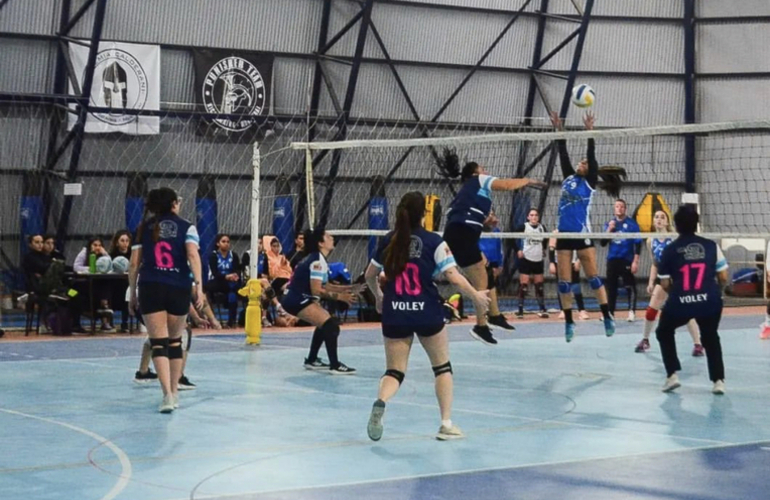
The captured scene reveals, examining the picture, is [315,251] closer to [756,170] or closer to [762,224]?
[762,224]

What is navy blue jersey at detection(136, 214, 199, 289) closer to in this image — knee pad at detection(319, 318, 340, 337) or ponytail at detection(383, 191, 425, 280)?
ponytail at detection(383, 191, 425, 280)

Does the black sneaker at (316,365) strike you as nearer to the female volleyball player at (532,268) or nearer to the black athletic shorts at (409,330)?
the black athletic shorts at (409,330)

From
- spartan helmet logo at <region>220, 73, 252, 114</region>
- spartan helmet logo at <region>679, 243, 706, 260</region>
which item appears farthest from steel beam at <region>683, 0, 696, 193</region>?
spartan helmet logo at <region>679, 243, 706, 260</region>

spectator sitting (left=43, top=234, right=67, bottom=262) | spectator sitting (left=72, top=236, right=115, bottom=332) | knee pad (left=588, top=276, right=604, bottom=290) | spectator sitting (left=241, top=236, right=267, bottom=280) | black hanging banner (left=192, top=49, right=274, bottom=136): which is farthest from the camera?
black hanging banner (left=192, top=49, right=274, bottom=136)

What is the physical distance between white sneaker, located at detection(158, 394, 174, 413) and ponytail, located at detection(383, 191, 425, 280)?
2.67 metres

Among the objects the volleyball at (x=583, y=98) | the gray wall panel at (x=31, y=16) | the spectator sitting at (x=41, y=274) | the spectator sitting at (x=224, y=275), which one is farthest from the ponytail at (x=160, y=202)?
the gray wall panel at (x=31, y=16)

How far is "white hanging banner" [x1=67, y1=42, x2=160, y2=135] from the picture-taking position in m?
24.5

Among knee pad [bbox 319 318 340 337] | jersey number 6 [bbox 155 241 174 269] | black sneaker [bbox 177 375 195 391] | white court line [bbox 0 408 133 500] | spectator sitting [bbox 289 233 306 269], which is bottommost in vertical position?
white court line [bbox 0 408 133 500]

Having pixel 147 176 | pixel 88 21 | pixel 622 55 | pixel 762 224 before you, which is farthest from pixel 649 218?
pixel 88 21

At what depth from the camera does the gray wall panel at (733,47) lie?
30.6 metres

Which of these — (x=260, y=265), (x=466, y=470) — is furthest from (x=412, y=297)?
(x=260, y=265)

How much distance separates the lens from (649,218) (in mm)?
27828

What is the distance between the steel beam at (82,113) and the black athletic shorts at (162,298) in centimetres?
1432

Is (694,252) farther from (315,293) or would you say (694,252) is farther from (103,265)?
(103,265)
